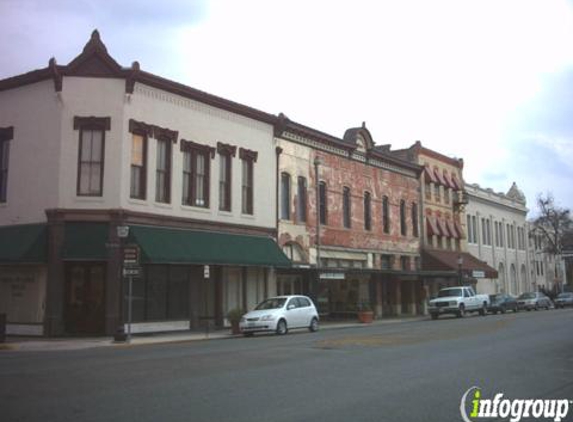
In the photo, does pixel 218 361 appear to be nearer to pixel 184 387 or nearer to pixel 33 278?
pixel 184 387

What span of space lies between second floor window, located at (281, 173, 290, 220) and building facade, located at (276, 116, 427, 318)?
2.1 inches

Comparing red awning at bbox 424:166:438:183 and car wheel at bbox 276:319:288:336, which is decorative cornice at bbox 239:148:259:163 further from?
red awning at bbox 424:166:438:183

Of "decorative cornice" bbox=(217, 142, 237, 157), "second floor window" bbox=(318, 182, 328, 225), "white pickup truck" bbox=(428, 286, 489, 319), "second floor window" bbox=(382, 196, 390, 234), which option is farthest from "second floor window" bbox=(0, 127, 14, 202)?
"white pickup truck" bbox=(428, 286, 489, 319)

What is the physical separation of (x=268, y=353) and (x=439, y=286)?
37.6 meters

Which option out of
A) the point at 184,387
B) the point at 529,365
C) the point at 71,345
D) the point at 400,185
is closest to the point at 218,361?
the point at 184,387

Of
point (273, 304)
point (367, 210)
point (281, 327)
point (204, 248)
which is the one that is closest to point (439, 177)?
point (367, 210)

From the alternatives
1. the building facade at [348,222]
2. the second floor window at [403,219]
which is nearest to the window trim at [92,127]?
the building facade at [348,222]

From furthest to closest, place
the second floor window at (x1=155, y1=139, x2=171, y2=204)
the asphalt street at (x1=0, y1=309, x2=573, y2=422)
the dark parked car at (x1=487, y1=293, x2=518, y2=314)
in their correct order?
the dark parked car at (x1=487, y1=293, x2=518, y2=314) < the second floor window at (x1=155, y1=139, x2=171, y2=204) < the asphalt street at (x1=0, y1=309, x2=573, y2=422)

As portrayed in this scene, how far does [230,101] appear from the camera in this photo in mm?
31312

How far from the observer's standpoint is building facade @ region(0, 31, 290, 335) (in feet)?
82.6

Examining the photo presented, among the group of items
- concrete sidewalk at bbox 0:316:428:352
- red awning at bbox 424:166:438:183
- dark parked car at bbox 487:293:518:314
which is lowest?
concrete sidewalk at bbox 0:316:428:352

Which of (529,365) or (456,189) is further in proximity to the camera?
(456,189)

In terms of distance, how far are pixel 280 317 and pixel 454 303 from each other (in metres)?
17.1

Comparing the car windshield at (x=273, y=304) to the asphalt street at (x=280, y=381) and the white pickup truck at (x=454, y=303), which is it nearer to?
the asphalt street at (x=280, y=381)
